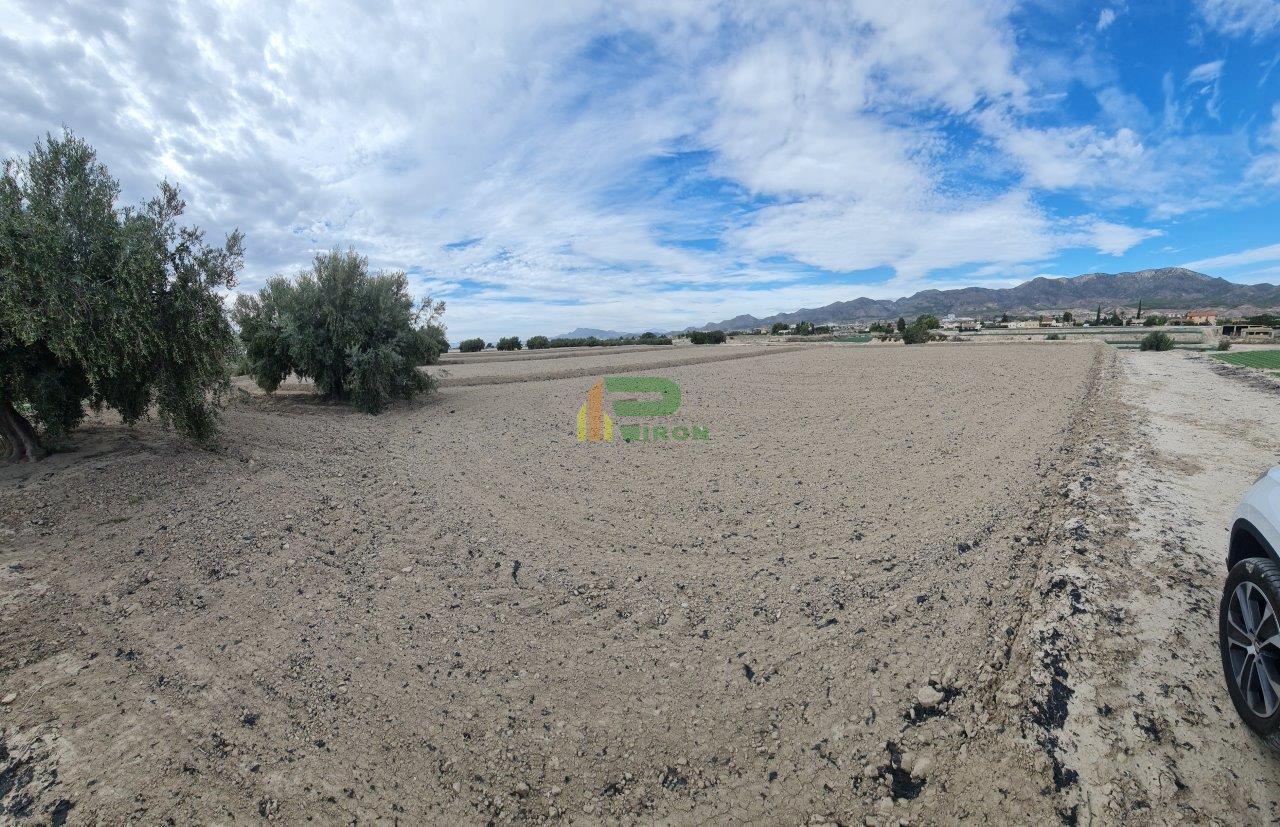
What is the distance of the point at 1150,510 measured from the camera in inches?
253

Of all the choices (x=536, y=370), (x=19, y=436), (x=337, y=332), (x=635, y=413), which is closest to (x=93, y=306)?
(x=19, y=436)

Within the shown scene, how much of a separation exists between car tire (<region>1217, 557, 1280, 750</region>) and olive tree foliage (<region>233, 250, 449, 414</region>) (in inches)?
647

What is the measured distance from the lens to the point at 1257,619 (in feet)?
9.68

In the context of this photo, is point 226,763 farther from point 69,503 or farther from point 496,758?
point 69,503

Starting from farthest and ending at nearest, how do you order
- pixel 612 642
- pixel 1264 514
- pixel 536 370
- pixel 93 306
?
pixel 536 370, pixel 93 306, pixel 612 642, pixel 1264 514

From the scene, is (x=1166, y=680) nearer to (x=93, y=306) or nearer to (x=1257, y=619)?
(x=1257, y=619)

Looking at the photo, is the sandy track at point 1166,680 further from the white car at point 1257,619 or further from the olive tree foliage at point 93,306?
the olive tree foliage at point 93,306

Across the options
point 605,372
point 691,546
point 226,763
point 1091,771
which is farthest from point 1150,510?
point 605,372

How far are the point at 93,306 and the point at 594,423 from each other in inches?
369

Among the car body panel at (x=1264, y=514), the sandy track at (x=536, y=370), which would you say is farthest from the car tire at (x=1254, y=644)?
the sandy track at (x=536, y=370)

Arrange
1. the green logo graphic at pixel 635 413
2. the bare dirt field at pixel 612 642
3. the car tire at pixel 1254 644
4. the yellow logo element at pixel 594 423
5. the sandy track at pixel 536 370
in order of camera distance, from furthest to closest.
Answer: the sandy track at pixel 536 370 → the green logo graphic at pixel 635 413 → the yellow logo element at pixel 594 423 → the bare dirt field at pixel 612 642 → the car tire at pixel 1254 644

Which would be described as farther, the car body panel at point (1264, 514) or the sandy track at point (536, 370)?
the sandy track at point (536, 370)

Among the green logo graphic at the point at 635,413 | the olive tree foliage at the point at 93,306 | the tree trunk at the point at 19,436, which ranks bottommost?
the green logo graphic at the point at 635,413

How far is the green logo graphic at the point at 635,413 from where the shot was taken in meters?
12.6
